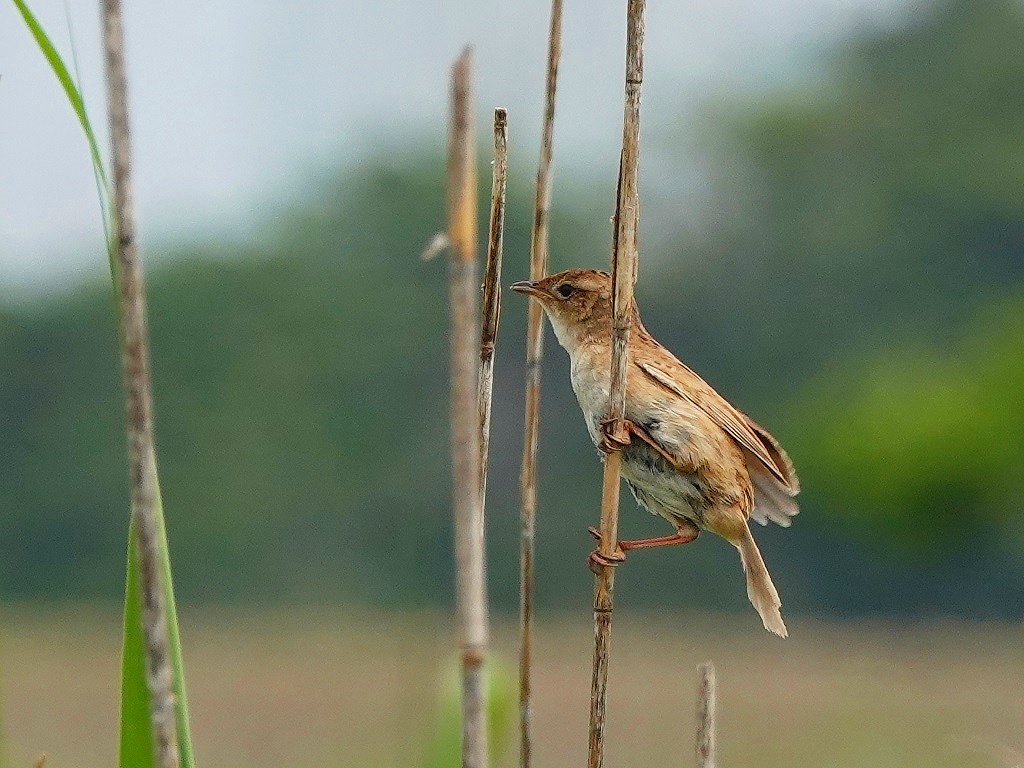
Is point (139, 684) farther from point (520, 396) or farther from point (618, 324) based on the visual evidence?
point (520, 396)

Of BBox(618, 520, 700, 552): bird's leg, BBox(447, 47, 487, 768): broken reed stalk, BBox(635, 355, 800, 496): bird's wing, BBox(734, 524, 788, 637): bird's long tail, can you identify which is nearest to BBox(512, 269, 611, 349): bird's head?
BBox(635, 355, 800, 496): bird's wing

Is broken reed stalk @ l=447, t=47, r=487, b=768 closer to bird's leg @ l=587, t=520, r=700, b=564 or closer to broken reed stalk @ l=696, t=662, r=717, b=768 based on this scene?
broken reed stalk @ l=696, t=662, r=717, b=768

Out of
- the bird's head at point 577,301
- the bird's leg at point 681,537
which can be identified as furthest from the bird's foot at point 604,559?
the bird's head at point 577,301

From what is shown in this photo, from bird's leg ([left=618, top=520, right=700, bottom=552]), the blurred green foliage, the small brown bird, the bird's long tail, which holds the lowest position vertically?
the blurred green foliage

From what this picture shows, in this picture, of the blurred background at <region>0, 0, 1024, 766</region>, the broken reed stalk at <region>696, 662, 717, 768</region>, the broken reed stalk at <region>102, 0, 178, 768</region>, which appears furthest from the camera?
the blurred background at <region>0, 0, 1024, 766</region>

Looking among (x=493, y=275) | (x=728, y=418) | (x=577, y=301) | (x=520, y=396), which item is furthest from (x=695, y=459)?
(x=520, y=396)

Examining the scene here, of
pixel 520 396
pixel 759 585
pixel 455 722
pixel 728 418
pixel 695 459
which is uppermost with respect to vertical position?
pixel 520 396

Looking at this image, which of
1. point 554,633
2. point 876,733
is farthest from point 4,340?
point 876,733
